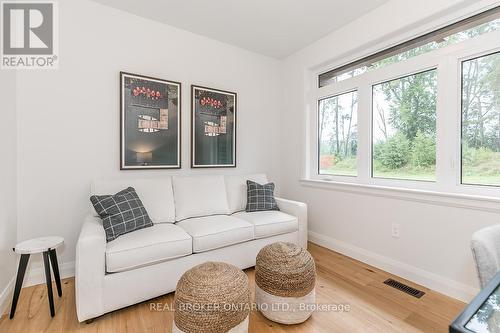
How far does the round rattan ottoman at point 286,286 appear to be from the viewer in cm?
164

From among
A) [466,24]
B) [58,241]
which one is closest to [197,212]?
[58,241]

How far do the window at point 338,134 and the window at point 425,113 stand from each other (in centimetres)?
1

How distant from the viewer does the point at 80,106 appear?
7.66 ft

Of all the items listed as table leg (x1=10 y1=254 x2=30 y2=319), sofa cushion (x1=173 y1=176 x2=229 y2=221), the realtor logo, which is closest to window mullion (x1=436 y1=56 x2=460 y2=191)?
sofa cushion (x1=173 y1=176 x2=229 y2=221)

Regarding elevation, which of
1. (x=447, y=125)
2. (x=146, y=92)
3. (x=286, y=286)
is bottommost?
(x=286, y=286)

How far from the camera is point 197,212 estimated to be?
2.58 m

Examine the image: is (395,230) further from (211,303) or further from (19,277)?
(19,277)

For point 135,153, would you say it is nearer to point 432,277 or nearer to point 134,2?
point 134,2

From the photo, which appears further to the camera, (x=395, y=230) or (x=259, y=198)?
(x=259, y=198)

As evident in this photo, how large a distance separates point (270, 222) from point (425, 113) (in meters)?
1.79

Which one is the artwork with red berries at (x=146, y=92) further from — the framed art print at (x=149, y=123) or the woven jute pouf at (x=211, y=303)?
the woven jute pouf at (x=211, y=303)

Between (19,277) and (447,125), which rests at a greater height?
(447,125)

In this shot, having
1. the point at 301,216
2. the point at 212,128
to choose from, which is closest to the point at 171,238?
the point at 301,216

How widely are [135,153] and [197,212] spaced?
0.91 meters
